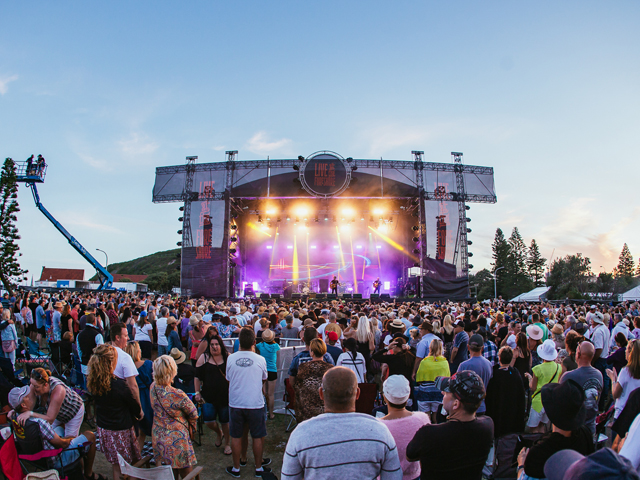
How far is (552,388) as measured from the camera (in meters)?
2.07

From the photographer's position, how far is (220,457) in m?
4.80

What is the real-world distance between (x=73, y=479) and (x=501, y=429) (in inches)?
166

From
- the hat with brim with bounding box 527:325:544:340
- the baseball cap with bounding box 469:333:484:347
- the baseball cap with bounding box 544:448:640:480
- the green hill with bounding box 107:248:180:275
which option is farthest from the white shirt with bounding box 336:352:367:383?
the green hill with bounding box 107:248:180:275

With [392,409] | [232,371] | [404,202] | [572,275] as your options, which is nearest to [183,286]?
[404,202]

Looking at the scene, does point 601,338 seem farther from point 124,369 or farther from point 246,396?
point 124,369

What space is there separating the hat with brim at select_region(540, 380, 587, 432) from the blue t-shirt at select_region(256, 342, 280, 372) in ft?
13.8

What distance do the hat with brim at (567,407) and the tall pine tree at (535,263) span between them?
81464mm

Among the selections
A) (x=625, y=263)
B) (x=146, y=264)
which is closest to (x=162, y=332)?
(x=625, y=263)

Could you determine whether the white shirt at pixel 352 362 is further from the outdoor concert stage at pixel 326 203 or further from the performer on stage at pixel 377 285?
the performer on stage at pixel 377 285

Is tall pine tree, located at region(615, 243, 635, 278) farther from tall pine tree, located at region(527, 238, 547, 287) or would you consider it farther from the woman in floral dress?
the woman in floral dress

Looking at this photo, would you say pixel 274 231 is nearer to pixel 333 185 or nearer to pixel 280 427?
pixel 333 185

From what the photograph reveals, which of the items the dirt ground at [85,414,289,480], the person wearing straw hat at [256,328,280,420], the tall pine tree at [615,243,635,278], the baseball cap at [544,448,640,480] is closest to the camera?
the baseball cap at [544,448,640,480]

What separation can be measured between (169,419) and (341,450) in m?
2.47

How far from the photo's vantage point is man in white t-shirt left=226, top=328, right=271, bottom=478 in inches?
163
